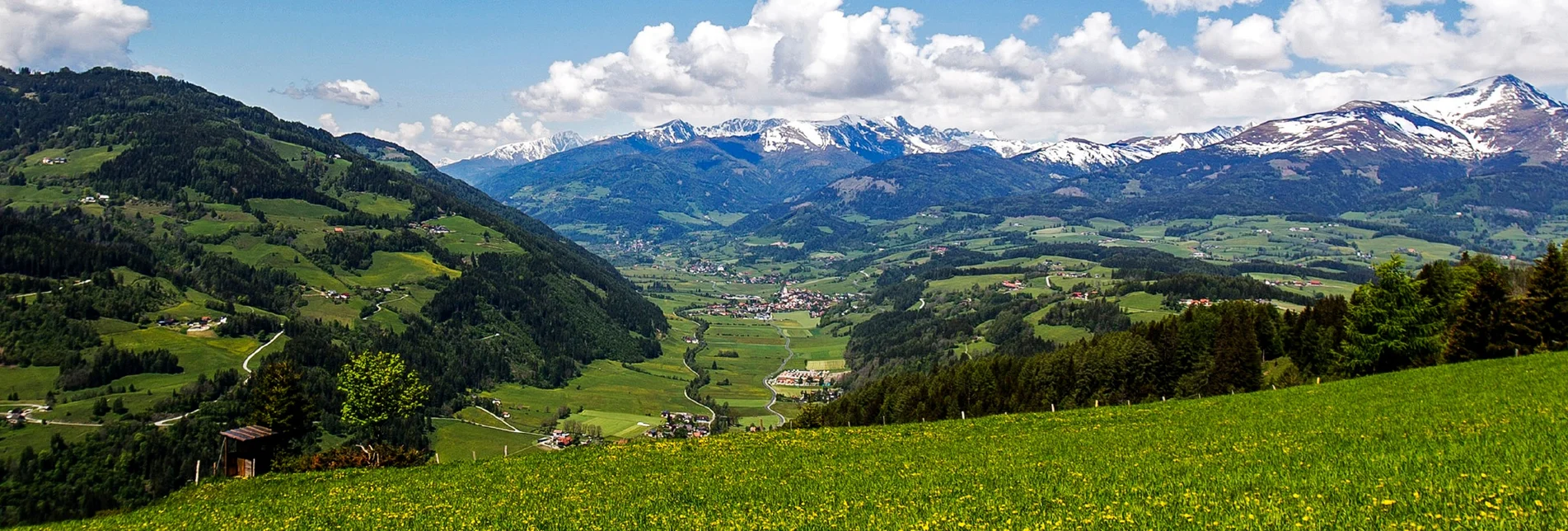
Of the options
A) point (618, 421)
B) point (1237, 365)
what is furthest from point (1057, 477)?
point (618, 421)

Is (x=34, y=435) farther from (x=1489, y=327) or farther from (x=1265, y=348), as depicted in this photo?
(x=1489, y=327)

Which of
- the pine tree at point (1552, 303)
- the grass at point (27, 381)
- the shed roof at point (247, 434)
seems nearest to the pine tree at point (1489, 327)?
the pine tree at point (1552, 303)

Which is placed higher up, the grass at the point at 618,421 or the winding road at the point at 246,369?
the winding road at the point at 246,369

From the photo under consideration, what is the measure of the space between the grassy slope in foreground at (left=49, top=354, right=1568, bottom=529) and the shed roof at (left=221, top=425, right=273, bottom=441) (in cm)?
475

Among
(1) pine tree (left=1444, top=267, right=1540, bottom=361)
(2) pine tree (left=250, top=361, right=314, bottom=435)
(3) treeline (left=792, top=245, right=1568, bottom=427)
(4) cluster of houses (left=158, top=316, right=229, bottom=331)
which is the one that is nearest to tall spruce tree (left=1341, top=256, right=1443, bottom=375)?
(3) treeline (left=792, top=245, right=1568, bottom=427)

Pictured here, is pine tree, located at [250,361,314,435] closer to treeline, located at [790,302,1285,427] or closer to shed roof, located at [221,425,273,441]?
shed roof, located at [221,425,273,441]

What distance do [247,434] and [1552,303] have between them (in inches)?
3863

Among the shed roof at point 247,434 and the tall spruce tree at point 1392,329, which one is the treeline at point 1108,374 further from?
the shed roof at point 247,434

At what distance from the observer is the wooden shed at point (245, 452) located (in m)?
45.4

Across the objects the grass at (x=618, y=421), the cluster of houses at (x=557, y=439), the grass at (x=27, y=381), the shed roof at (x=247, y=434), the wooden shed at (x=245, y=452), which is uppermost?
the shed roof at (x=247, y=434)

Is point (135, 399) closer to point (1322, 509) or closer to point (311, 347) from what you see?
point (311, 347)

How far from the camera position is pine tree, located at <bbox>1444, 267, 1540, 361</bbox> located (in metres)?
67.7

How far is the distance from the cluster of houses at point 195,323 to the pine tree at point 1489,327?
658ft

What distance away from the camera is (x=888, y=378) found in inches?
4564
